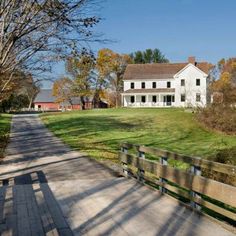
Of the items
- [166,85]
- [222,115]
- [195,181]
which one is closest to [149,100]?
[166,85]

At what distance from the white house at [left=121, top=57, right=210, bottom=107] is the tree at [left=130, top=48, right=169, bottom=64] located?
30.1 meters

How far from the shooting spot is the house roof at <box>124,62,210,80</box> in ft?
224

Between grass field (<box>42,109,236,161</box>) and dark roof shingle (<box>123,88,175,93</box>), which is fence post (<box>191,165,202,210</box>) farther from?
dark roof shingle (<box>123,88,175,93</box>)

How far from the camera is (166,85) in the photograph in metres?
68.1

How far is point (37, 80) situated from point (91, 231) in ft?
34.9

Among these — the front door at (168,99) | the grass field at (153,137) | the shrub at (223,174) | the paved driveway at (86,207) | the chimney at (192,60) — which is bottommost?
the grass field at (153,137)

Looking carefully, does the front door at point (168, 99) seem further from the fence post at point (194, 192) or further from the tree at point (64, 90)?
the fence post at point (194, 192)

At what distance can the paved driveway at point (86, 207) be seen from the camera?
20.3 ft

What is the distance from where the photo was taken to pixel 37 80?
52.0ft

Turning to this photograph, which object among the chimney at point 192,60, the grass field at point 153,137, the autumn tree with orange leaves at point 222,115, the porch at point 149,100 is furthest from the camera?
the porch at point 149,100

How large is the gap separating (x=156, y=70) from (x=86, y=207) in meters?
63.6

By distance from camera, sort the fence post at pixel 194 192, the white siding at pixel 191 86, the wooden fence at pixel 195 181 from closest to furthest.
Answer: the wooden fence at pixel 195 181 < the fence post at pixel 194 192 < the white siding at pixel 191 86

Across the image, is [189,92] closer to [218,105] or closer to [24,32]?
[218,105]

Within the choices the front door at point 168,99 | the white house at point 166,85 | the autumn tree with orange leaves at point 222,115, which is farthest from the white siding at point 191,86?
the autumn tree with orange leaves at point 222,115
